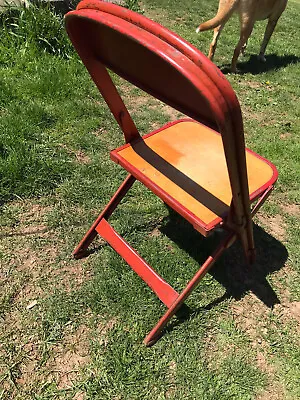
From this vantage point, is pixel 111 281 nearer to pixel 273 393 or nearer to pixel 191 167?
pixel 191 167

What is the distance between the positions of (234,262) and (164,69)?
1.58 m

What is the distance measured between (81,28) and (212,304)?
65.7 inches

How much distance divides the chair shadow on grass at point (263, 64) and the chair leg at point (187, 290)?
12.2 ft

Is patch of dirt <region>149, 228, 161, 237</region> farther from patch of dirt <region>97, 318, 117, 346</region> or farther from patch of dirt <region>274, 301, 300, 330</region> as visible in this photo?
patch of dirt <region>274, 301, 300, 330</region>

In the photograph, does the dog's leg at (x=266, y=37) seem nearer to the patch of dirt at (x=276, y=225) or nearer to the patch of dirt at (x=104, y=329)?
the patch of dirt at (x=276, y=225)

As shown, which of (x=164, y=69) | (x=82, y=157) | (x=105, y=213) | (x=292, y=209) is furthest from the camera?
(x=82, y=157)

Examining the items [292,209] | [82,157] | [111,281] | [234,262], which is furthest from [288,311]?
[82,157]

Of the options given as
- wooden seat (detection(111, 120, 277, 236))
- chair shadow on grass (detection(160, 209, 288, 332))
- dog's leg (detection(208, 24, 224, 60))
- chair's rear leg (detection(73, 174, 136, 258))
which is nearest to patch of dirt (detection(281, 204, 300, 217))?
chair shadow on grass (detection(160, 209, 288, 332))

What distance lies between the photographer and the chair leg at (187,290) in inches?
77.0

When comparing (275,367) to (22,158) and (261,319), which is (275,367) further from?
(22,158)

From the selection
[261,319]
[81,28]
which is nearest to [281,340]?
[261,319]

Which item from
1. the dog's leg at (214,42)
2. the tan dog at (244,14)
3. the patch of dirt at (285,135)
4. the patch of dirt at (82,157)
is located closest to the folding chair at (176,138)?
the patch of dirt at (82,157)

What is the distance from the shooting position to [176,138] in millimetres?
2338

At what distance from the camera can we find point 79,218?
2.76m
